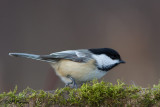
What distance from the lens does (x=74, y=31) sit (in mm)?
3852

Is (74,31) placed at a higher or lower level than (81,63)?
higher

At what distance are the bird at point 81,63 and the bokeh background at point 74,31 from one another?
1.15m

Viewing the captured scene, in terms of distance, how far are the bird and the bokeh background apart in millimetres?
1150

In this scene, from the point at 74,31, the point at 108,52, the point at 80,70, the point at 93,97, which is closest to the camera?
the point at 93,97

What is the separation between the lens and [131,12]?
3.81m

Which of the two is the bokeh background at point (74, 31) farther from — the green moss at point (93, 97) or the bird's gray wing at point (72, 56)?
the green moss at point (93, 97)

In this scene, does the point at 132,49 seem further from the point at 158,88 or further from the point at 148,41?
the point at 158,88

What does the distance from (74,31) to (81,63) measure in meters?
1.63

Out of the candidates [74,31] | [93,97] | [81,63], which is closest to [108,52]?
[81,63]

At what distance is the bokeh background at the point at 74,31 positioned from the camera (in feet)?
11.7

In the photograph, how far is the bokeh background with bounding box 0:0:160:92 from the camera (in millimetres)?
3566

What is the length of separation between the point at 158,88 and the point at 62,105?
483 millimetres

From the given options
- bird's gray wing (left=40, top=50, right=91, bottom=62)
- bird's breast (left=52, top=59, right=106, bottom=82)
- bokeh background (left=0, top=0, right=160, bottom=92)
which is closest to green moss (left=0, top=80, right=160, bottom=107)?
bird's breast (left=52, top=59, right=106, bottom=82)

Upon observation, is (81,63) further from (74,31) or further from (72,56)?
(74,31)
